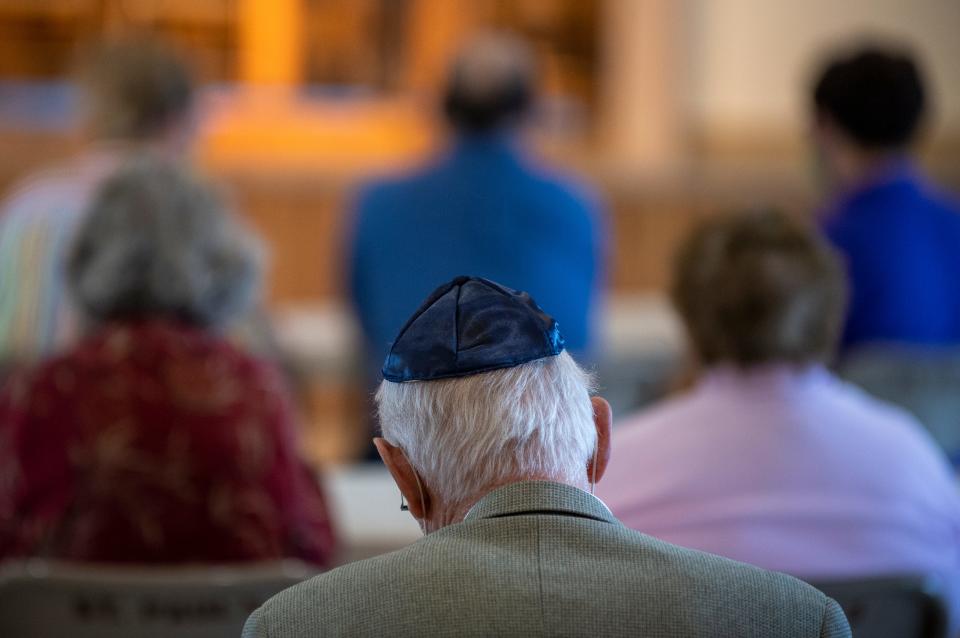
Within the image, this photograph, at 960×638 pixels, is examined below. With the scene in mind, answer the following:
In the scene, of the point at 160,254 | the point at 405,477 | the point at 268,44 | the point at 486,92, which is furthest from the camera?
the point at 268,44

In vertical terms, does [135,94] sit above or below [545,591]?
above

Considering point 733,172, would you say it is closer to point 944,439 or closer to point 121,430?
point 944,439

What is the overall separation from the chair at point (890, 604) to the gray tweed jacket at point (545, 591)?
482 mm

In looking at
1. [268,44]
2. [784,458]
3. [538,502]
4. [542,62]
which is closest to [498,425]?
[538,502]

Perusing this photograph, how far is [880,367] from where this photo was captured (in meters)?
2.63

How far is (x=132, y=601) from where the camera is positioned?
158 centimetres

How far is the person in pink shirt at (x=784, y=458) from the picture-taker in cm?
176

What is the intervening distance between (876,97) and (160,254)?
181cm

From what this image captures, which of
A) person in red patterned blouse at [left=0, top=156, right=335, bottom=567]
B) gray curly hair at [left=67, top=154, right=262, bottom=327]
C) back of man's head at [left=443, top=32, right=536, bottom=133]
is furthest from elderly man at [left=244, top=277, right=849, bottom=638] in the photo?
back of man's head at [left=443, top=32, right=536, bottom=133]

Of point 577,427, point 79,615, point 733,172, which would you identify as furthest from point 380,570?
point 733,172

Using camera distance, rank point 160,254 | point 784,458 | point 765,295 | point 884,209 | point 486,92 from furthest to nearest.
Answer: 1. point 486,92
2. point 884,209
3. point 160,254
4. point 765,295
5. point 784,458

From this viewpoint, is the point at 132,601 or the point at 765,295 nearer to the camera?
the point at 132,601

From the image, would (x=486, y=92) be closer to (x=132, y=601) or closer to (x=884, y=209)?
(x=884, y=209)

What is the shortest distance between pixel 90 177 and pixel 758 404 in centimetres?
174
